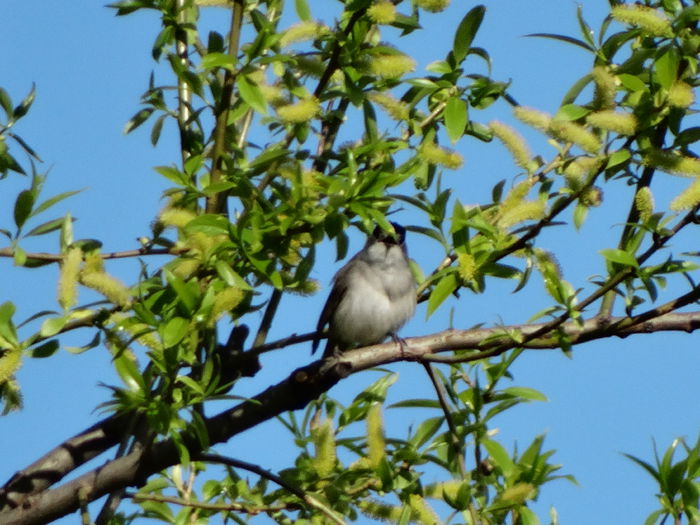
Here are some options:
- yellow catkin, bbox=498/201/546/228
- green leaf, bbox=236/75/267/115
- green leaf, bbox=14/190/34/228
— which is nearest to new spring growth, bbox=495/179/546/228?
yellow catkin, bbox=498/201/546/228

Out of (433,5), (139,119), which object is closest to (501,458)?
(433,5)

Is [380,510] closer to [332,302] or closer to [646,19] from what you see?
[646,19]

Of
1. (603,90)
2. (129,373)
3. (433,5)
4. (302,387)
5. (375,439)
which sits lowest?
(375,439)

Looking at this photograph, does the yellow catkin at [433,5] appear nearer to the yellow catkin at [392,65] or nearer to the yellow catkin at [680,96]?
the yellow catkin at [392,65]

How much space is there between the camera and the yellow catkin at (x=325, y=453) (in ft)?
16.8

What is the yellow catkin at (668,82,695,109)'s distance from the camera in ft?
14.8

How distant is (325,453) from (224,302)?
102 centimetres

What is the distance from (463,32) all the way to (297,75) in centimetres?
92

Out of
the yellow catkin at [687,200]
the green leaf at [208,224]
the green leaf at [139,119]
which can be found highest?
the green leaf at [139,119]

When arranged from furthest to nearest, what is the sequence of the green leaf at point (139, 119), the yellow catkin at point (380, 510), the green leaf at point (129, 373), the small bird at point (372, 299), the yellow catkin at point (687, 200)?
the small bird at point (372, 299) → the green leaf at point (139, 119) → the yellow catkin at point (380, 510) → the green leaf at point (129, 373) → the yellow catkin at point (687, 200)

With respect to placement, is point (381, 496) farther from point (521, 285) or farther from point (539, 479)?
point (521, 285)

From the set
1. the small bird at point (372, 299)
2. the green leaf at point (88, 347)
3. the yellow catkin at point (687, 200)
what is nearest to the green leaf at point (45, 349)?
the green leaf at point (88, 347)

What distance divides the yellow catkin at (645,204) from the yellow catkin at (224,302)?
1.45 m

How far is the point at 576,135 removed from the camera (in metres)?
4.64
